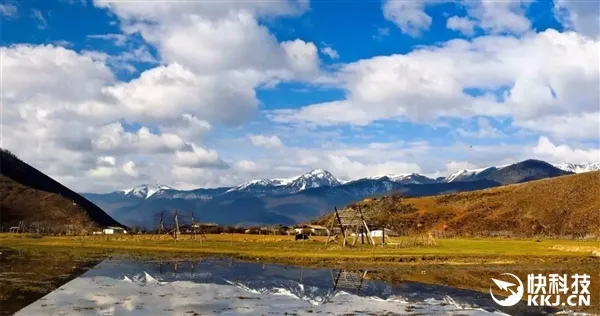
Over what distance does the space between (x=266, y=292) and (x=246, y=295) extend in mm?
1999

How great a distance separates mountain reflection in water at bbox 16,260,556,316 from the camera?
33.2 metres

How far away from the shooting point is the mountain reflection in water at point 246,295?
33188 mm

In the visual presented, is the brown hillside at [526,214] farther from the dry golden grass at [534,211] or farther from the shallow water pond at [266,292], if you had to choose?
the shallow water pond at [266,292]

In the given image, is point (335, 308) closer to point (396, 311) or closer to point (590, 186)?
point (396, 311)

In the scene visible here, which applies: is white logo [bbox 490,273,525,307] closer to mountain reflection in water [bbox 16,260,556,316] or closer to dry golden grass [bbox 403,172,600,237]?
mountain reflection in water [bbox 16,260,556,316]

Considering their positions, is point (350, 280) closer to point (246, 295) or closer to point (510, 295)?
point (246, 295)

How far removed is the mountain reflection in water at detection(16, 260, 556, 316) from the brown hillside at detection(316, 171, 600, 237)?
11569 cm

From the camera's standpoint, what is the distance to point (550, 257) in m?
68.8

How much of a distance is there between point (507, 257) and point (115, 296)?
152 feet

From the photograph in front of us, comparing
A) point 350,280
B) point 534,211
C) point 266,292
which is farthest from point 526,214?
point 266,292

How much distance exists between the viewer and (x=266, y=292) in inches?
1618

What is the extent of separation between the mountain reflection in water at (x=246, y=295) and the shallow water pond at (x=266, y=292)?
0.05 metres

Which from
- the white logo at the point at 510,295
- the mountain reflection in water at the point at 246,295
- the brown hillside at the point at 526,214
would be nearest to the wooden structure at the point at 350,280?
the mountain reflection in water at the point at 246,295

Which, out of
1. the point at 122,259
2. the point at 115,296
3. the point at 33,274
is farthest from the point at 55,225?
the point at 115,296
